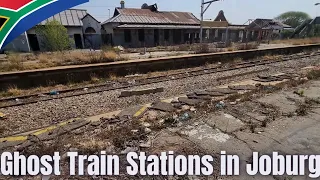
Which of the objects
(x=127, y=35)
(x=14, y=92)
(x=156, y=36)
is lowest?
(x=14, y=92)

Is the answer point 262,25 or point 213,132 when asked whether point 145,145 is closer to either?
point 213,132

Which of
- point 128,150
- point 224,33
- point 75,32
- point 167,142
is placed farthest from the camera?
point 224,33

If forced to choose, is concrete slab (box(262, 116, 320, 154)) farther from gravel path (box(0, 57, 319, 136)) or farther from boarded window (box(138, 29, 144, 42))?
boarded window (box(138, 29, 144, 42))

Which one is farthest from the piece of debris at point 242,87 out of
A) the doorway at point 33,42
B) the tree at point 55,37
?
the doorway at point 33,42

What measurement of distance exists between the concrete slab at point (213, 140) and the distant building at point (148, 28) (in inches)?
943

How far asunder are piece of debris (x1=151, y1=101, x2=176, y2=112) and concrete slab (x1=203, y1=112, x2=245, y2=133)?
114cm

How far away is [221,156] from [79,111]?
13.6 feet

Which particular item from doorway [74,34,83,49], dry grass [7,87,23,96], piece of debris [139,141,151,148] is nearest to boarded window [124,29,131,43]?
doorway [74,34,83,49]

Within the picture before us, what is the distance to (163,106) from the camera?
18.6 feet

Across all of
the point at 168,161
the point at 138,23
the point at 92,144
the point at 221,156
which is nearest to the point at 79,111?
the point at 92,144

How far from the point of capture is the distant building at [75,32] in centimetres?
2292

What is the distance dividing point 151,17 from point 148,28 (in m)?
3.44

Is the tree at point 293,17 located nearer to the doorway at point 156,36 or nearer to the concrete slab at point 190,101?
the doorway at point 156,36

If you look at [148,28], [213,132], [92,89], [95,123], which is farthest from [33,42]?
[213,132]
